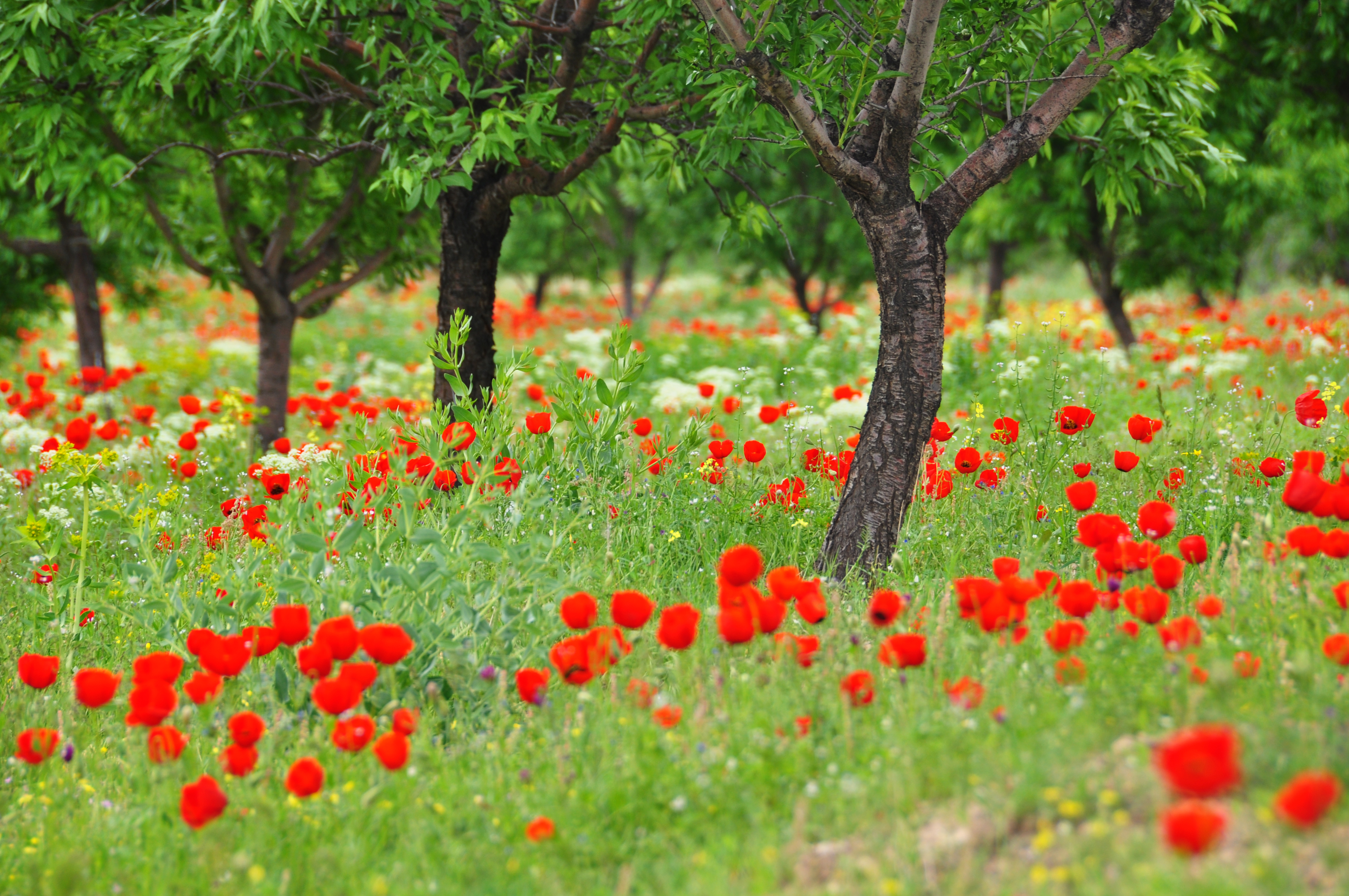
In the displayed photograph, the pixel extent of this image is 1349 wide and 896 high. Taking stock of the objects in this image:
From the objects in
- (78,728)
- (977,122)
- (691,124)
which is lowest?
(78,728)

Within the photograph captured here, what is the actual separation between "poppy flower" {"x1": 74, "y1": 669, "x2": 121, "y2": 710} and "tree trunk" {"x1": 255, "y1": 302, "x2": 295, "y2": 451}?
5446 mm

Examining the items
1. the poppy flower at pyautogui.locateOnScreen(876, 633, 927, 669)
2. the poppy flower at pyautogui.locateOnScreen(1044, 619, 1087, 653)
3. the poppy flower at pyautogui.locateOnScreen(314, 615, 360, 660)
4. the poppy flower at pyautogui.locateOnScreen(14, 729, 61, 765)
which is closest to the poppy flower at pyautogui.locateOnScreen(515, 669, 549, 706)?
the poppy flower at pyautogui.locateOnScreen(314, 615, 360, 660)

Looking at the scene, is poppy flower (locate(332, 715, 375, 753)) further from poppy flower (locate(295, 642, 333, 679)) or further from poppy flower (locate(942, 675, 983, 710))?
poppy flower (locate(942, 675, 983, 710))

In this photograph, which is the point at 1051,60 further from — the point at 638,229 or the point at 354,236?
the point at 638,229

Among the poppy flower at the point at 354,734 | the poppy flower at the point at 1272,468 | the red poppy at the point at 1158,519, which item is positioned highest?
the poppy flower at the point at 1272,468

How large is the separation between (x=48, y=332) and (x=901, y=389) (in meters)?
19.0

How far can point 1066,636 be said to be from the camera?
2.28 meters

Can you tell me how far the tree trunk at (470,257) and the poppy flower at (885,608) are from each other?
11.5ft

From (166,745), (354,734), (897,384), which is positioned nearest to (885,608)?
(354,734)

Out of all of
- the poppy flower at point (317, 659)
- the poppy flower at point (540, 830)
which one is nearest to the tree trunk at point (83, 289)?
the poppy flower at point (317, 659)

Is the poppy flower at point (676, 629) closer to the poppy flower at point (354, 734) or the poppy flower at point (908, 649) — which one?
the poppy flower at point (908, 649)

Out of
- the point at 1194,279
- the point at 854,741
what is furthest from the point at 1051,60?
the point at 1194,279

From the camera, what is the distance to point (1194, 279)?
1137cm

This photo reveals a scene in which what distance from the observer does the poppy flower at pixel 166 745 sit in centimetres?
234
